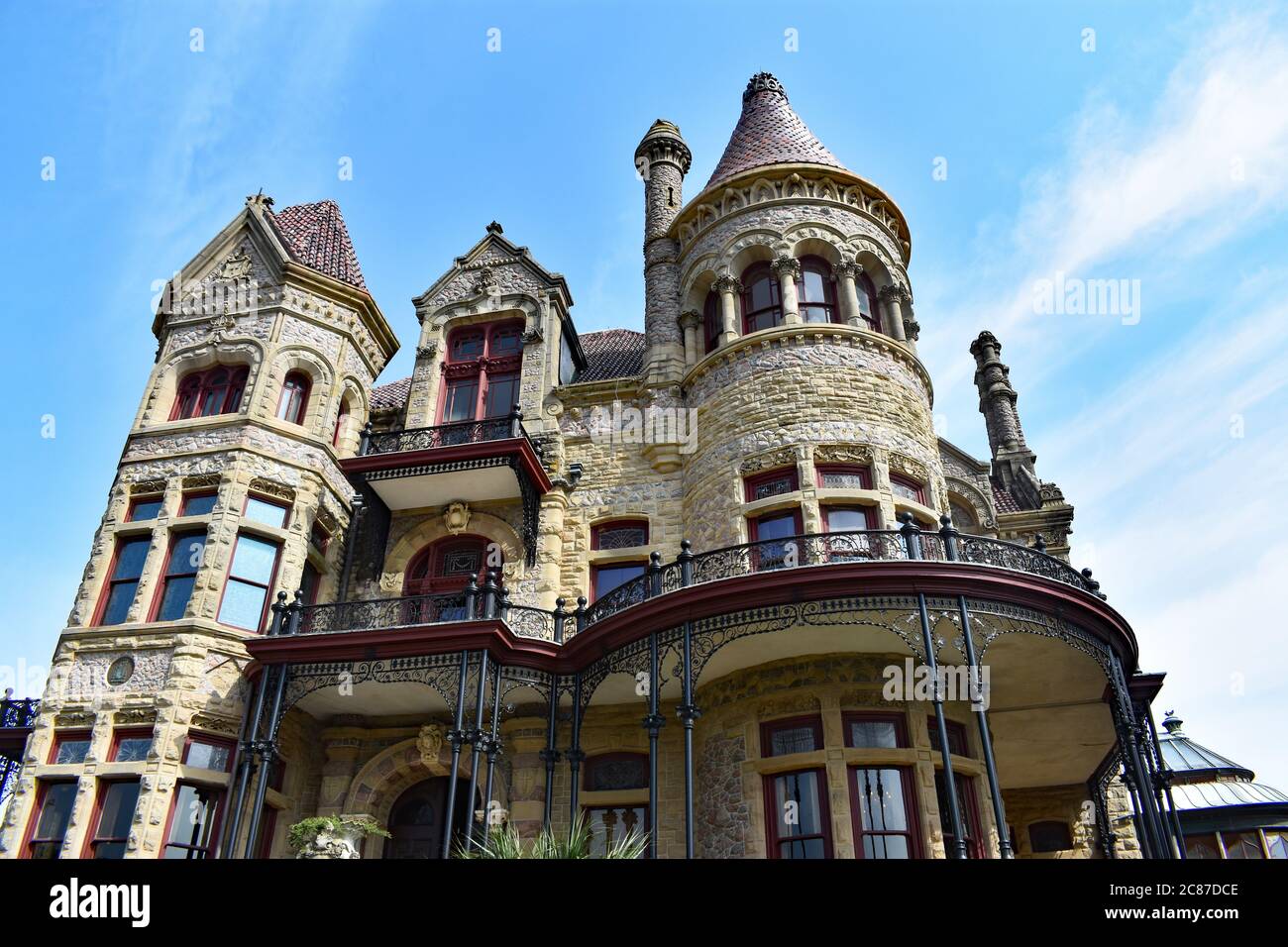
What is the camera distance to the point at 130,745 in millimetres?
14547

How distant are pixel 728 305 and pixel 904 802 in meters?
10.0

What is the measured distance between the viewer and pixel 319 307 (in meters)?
19.8

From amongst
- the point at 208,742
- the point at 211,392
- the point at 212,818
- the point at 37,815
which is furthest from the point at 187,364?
the point at 212,818

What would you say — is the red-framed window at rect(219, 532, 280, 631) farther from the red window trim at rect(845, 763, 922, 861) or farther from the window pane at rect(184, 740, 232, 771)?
the red window trim at rect(845, 763, 922, 861)

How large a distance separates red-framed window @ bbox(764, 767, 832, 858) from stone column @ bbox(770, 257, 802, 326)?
8514 mm

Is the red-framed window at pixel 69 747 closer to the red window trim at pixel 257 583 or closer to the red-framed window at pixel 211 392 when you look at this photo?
the red window trim at pixel 257 583

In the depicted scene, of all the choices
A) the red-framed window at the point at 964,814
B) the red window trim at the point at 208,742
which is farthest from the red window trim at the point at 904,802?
the red window trim at the point at 208,742

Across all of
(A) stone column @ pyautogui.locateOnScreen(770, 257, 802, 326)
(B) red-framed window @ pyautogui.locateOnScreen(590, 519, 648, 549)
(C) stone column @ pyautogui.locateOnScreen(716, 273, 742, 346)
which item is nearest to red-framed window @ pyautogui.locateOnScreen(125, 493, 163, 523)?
(B) red-framed window @ pyautogui.locateOnScreen(590, 519, 648, 549)

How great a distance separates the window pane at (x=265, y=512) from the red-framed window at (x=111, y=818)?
16.2ft

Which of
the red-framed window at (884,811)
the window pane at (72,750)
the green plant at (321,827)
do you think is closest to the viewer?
the green plant at (321,827)

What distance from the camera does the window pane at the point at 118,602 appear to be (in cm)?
1602
